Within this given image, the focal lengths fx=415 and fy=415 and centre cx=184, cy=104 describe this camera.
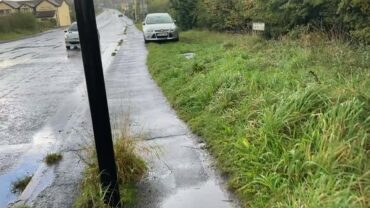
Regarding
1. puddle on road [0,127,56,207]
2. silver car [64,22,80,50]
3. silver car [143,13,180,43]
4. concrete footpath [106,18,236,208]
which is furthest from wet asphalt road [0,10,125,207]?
silver car [64,22,80,50]

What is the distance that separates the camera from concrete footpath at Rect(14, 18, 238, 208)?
412 centimetres

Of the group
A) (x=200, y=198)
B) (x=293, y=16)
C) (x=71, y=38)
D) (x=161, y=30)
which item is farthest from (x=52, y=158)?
(x=71, y=38)

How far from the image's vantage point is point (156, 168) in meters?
4.87

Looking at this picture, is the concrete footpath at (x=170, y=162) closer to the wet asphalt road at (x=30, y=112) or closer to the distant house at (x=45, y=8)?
the wet asphalt road at (x=30, y=112)

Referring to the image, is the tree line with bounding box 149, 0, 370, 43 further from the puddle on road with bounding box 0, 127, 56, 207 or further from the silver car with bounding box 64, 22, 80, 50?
the silver car with bounding box 64, 22, 80, 50

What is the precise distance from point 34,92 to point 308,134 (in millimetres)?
9093

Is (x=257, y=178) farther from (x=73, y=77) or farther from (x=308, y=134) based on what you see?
(x=73, y=77)

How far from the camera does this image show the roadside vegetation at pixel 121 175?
3.89 metres

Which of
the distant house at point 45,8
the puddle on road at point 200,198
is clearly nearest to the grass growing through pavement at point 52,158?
the puddle on road at point 200,198

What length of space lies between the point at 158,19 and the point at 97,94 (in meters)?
20.5

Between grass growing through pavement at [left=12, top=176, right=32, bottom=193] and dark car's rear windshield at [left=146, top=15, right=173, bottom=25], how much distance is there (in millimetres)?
18227

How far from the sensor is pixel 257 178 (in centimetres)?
388

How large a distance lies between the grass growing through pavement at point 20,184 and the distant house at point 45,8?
84171mm

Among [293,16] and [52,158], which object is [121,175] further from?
[293,16]
